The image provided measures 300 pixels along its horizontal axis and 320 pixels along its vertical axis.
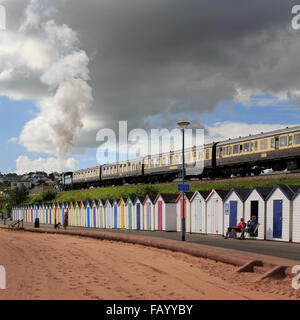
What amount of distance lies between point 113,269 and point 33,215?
66.1 m

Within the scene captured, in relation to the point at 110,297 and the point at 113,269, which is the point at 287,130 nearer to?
the point at 113,269

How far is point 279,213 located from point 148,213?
15.0 meters

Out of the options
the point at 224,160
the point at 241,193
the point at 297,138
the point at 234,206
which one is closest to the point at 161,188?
the point at 224,160

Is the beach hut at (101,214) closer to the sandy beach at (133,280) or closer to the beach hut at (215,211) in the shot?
the beach hut at (215,211)

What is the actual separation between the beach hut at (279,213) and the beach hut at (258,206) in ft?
0.98

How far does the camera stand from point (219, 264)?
13.8 m

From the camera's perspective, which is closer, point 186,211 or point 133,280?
point 133,280

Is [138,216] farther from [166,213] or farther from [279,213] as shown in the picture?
Answer: [279,213]

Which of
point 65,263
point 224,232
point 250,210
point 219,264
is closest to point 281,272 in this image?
point 219,264

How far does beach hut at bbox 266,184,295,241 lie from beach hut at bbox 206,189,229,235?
415 cm

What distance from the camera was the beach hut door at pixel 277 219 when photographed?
847 inches

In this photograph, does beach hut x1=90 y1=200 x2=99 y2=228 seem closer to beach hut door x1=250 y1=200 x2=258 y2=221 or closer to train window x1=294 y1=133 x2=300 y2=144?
train window x1=294 y1=133 x2=300 y2=144

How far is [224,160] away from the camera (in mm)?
41094

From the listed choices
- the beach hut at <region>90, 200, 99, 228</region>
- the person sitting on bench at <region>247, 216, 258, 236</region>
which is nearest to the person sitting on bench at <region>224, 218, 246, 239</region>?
the person sitting on bench at <region>247, 216, 258, 236</region>
